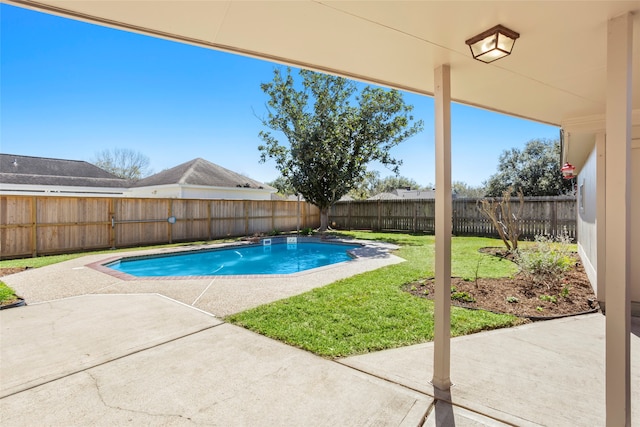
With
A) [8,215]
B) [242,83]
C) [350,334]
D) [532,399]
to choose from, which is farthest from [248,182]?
[532,399]

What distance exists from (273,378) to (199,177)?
687 inches

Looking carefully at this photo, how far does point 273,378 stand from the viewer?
8.43 ft

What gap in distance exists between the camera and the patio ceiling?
67.9 inches

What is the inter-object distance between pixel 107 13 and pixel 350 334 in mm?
3398

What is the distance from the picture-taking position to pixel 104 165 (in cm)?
3169

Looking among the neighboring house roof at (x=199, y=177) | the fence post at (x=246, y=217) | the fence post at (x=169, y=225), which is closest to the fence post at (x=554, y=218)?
the fence post at (x=246, y=217)

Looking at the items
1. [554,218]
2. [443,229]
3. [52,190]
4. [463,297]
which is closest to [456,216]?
[554,218]

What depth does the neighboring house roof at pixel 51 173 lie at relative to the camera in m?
17.4

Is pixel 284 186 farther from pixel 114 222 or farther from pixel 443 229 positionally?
pixel 443 229

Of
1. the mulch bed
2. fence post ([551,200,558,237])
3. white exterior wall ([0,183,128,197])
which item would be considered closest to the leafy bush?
the mulch bed

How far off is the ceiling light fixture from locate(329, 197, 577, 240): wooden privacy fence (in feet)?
23.6

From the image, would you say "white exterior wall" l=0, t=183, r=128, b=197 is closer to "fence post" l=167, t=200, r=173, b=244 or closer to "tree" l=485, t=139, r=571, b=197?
"fence post" l=167, t=200, r=173, b=244

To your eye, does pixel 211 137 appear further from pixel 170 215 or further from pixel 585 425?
pixel 585 425

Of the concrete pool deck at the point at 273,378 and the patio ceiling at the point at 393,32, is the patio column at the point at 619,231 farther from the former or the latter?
the concrete pool deck at the point at 273,378
